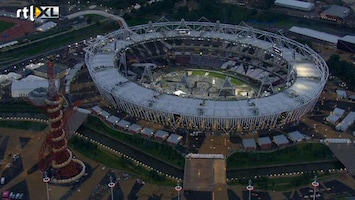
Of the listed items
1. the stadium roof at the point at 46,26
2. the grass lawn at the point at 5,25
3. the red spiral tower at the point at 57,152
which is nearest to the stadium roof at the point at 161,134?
the red spiral tower at the point at 57,152

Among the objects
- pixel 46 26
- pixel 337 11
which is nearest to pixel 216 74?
pixel 337 11

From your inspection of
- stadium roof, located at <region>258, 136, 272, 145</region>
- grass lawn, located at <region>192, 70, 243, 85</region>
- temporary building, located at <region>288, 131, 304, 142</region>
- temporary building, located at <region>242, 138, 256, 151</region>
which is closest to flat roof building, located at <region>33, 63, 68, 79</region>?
grass lawn, located at <region>192, 70, 243, 85</region>

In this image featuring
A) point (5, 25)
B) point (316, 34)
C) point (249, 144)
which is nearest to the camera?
point (249, 144)

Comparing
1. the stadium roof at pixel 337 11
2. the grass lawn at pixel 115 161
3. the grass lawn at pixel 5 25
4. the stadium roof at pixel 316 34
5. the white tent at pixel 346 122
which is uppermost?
the stadium roof at pixel 337 11

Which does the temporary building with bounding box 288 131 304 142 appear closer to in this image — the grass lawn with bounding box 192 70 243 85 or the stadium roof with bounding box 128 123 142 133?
the grass lawn with bounding box 192 70 243 85

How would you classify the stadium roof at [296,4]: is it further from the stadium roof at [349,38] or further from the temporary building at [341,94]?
the temporary building at [341,94]

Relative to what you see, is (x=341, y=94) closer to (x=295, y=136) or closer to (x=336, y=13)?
(x=295, y=136)

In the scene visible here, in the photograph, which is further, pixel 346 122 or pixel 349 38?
pixel 349 38
